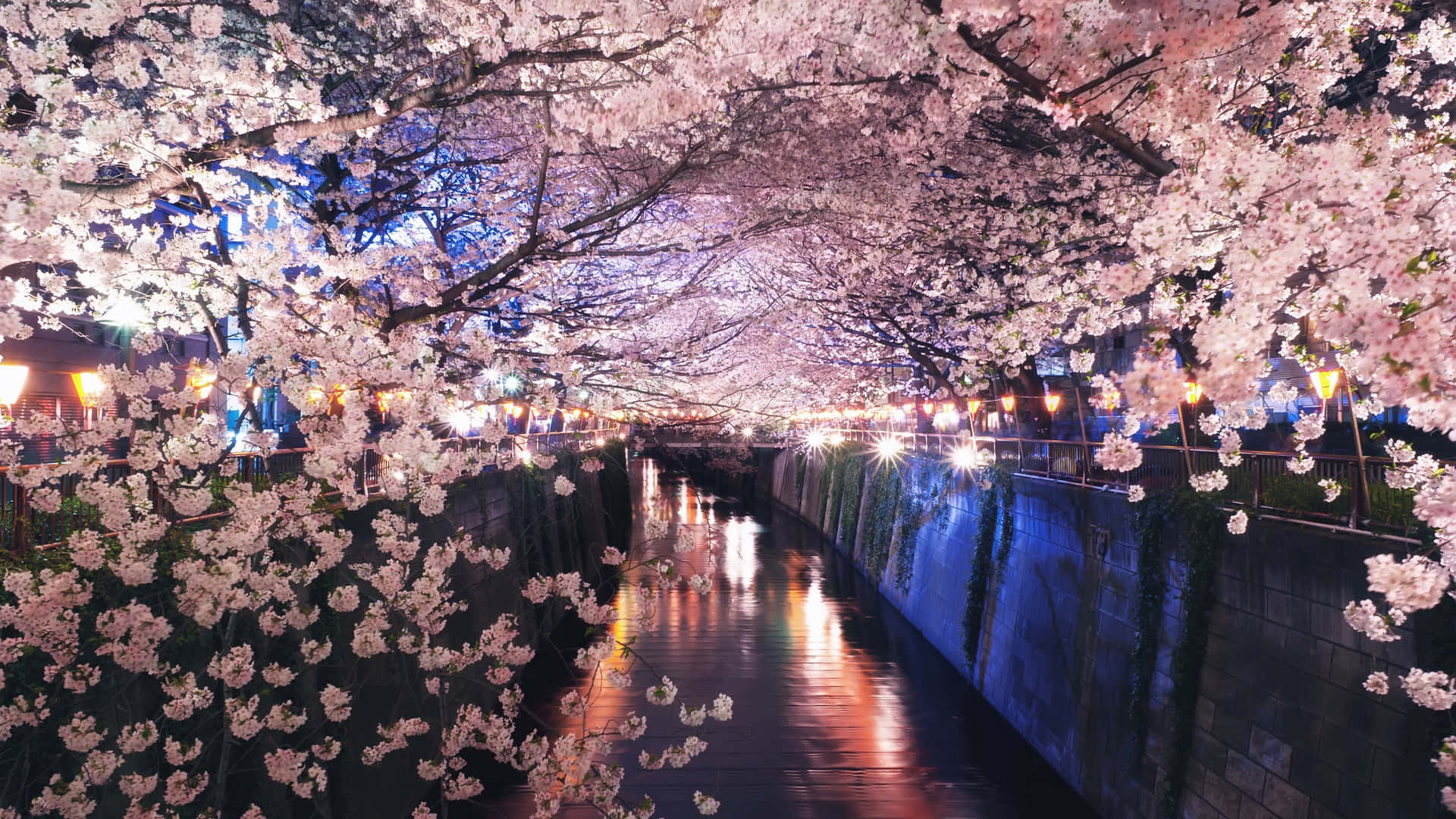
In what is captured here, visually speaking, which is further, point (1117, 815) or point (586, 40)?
point (1117, 815)

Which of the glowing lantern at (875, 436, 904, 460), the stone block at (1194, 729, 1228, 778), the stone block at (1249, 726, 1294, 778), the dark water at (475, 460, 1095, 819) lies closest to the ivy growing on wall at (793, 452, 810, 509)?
the glowing lantern at (875, 436, 904, 460)

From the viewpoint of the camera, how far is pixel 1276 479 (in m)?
8.49

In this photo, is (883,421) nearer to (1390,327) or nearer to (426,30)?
(426,30)

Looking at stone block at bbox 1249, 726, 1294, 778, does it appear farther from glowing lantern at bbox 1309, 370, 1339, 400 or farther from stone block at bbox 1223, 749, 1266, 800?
glowing lantern at bbox 1309, 370, 1339, 400

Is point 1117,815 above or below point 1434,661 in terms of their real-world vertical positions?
below

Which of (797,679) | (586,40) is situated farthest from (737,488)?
(586,40)

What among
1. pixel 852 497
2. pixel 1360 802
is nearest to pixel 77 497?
pixel 1360 802

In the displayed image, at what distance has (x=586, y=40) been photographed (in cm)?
724

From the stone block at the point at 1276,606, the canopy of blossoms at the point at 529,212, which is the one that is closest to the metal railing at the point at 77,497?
the canopy of blossoms at the point at 529,212

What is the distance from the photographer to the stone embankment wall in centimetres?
680

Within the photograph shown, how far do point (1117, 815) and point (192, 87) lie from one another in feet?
42.6

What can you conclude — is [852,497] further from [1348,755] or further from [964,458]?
[1348,755]

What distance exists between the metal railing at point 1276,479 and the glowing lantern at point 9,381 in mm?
9155

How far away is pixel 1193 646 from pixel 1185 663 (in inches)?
8.5
